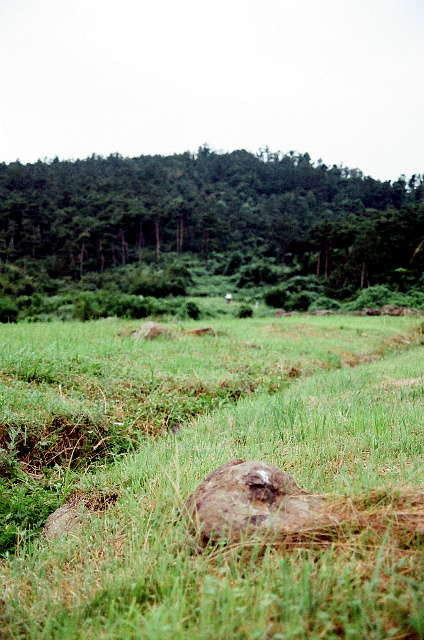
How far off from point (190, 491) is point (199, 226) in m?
45.9

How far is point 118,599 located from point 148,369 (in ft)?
14.8

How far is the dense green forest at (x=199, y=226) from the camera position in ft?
103

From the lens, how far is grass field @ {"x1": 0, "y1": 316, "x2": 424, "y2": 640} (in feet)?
3.98

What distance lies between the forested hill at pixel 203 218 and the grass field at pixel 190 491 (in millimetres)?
26193

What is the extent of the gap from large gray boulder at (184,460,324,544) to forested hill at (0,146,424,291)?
2848 cm

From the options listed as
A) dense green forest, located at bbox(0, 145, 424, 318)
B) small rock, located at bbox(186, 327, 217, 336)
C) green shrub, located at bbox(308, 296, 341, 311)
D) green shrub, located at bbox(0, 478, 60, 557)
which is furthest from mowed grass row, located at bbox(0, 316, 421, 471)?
dense green forest, located at bbox(0, 145, 424, 318)

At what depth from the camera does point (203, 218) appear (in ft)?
152

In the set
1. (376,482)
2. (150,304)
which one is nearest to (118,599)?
(376,482)

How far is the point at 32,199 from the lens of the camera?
4775 centimetres

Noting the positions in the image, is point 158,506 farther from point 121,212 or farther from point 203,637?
point 121,212

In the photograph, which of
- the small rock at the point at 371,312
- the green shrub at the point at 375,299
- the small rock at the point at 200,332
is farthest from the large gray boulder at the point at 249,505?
the green shrub at the point at 375,299

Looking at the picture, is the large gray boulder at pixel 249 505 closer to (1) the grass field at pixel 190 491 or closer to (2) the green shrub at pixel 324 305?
(1) the grass field at pixel 190 491

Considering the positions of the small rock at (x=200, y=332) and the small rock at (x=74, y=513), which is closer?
the small rock at (x=74, y=513)

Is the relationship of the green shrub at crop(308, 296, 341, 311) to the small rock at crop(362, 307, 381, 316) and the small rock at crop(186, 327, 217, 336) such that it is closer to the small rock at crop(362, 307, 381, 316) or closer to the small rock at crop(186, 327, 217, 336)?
the small rock at crop(362, 307, 381, 316)
